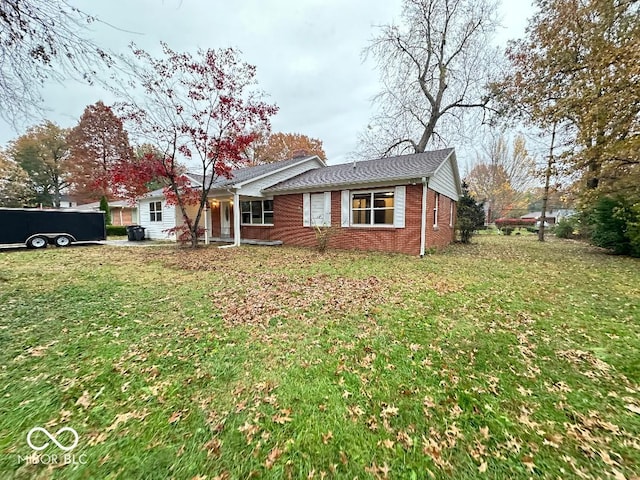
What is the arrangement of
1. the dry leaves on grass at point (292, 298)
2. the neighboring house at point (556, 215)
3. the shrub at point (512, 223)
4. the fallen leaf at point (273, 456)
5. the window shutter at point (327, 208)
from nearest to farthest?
the fallen leaf at point (273, 456)
the dry leaves on grass at point (292, 298)
the window shutter at point (327, 208)
the neighboring house at point (556, 215)
the shrub at point (512, 223)

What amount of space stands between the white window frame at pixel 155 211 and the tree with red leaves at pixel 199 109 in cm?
688

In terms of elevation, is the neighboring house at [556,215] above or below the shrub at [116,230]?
above

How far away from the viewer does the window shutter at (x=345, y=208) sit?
11.4 m

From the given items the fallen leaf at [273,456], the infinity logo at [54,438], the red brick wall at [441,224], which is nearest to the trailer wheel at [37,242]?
the infinity logo at [54,438]

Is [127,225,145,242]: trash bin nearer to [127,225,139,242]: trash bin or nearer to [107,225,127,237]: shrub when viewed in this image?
[127,225,139,242]: trash bin

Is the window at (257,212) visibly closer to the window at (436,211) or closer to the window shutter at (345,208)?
the window shutter at (345,208)

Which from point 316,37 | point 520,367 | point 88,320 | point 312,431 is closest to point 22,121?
point 88,320

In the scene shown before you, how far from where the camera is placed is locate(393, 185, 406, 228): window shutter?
398 inches

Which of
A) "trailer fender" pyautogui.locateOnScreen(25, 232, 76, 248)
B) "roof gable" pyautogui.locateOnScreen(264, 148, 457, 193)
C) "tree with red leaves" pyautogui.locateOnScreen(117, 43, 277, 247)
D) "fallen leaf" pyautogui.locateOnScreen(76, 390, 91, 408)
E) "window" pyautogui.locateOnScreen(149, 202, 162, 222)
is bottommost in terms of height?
"fallen leaf" pyautogui.locateOnScreen(76, 390, 91, 408)

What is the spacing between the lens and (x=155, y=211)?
1778 cm

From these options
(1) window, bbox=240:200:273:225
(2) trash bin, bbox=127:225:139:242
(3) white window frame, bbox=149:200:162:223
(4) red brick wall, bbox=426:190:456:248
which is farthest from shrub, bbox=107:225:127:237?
(4) red brick wall, bbox=426:190:456:248

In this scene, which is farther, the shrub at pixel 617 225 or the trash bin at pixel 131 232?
the trash bin at pixel 131 232

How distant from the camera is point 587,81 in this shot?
1048cm

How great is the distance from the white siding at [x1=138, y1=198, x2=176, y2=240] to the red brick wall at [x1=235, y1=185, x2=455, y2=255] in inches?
204
